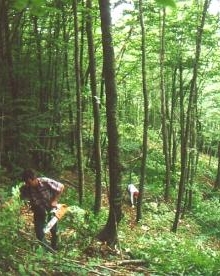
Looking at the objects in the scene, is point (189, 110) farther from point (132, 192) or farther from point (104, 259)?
point (104, 259)

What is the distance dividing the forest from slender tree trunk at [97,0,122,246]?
17mm

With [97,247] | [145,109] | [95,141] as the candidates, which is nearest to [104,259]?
[97,247]

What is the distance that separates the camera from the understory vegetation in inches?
223

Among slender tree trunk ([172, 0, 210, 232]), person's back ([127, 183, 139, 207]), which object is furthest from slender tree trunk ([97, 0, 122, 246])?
person's back ([127, 183, 139, 207])

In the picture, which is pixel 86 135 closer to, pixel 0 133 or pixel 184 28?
pixel 184 28

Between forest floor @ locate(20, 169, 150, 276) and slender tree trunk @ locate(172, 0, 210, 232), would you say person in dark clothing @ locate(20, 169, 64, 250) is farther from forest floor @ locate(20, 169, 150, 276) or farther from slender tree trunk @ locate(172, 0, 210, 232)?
slender tree trunk @ locate(172, 0, 210, 232)

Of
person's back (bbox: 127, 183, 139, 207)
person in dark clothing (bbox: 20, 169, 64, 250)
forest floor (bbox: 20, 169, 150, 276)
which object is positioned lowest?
person's back (bbox: 127, 183, 139, 207)

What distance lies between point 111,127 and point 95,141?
2745mm

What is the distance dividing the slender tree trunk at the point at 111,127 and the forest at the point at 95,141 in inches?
0.7

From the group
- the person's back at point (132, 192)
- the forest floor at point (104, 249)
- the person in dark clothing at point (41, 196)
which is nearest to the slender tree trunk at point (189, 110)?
the forest floor at point (104, 249)

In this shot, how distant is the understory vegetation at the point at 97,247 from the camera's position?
223 inches

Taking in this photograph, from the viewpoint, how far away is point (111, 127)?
25.2 ft

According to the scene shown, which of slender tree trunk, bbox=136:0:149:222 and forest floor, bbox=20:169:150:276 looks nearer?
forest floor, bbox=20:169:150:276

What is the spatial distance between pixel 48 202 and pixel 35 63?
6.26m
